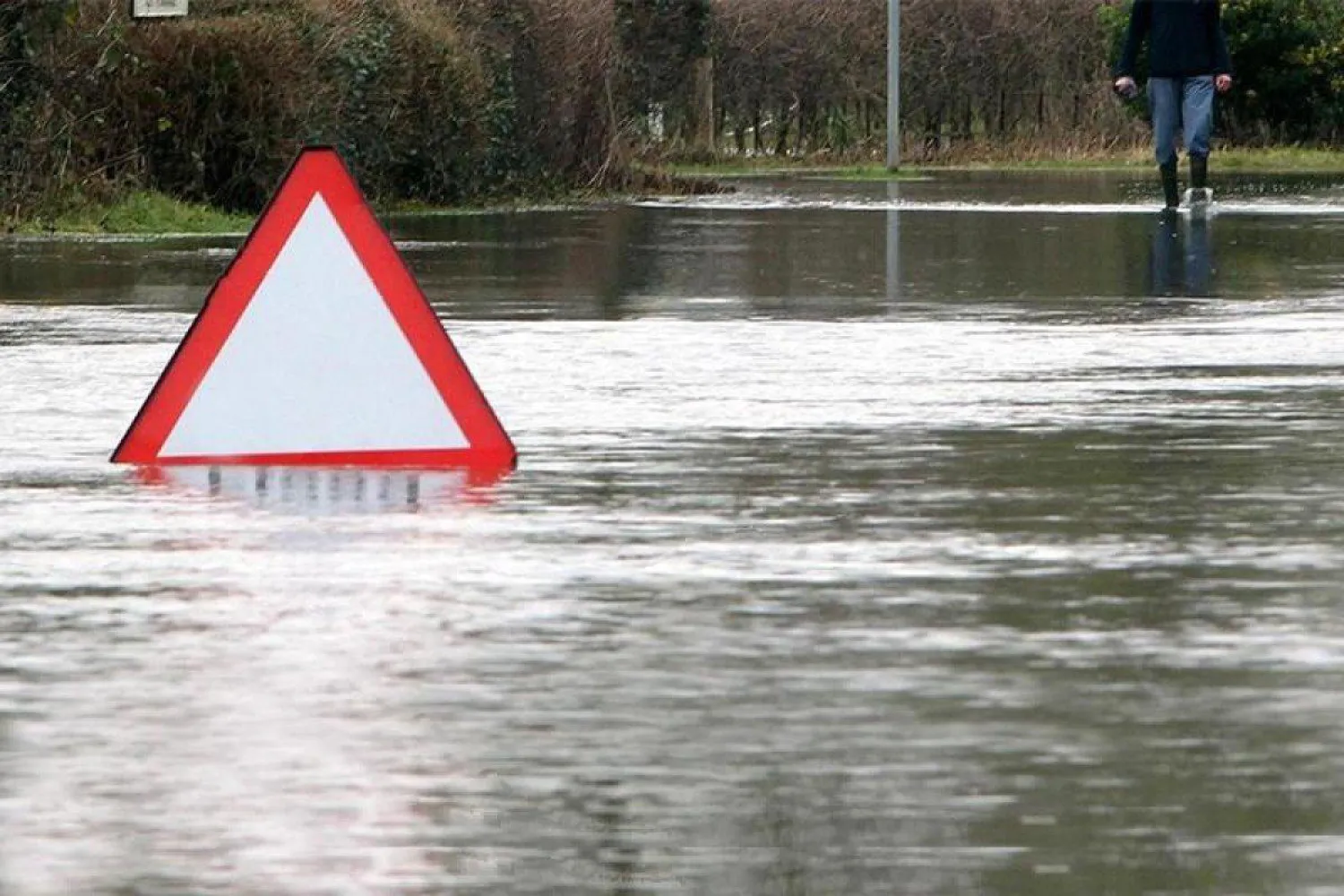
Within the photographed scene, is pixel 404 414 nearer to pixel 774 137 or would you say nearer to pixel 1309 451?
pixel 1309 451

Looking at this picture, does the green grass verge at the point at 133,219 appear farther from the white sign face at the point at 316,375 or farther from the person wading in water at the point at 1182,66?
the white sign face at the point at 316,375

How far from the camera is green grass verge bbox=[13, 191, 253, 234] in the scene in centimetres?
2353

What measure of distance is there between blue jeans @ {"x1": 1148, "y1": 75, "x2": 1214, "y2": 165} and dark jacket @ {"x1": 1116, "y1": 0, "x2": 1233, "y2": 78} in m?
0.10

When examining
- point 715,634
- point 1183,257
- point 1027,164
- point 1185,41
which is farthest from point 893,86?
point 715,634

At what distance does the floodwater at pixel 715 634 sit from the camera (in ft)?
16.7

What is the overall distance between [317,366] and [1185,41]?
16.4 metres

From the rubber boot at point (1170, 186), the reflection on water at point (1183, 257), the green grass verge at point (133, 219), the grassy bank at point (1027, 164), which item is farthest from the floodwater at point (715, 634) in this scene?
the grassy bank at point (1027, 164)

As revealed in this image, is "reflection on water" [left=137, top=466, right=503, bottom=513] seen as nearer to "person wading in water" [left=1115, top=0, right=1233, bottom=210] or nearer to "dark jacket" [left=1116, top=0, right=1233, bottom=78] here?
"person wading in water" [left=1115, top=0, right=1233, bottom=210]

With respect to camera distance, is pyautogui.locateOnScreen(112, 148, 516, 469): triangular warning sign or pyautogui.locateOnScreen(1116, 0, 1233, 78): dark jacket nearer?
pyautogui.locateOnScreen(112, 148, 516, 469): triangular warning sign

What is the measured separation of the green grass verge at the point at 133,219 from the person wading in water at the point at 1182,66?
20.3ft

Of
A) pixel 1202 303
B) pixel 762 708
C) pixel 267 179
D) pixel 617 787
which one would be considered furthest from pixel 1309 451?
pixel 267 179

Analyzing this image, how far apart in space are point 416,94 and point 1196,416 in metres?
17.6

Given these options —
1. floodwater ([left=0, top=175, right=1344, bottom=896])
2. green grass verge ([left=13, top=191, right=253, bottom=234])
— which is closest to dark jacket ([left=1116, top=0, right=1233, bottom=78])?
green grass verge ([left=13, top=191, right=253, bottom=234])

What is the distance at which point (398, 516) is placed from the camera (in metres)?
8.74
